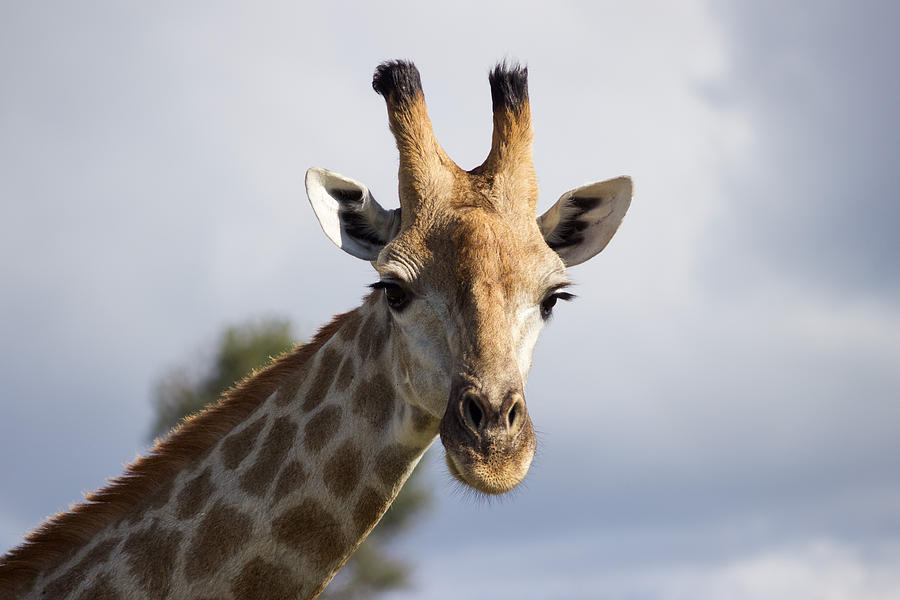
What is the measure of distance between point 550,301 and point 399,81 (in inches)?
79.8

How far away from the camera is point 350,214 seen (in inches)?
312

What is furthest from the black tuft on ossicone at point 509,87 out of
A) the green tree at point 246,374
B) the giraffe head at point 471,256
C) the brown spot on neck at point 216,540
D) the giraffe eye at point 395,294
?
the green tree at point 246,374

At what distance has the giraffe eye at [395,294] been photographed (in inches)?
288

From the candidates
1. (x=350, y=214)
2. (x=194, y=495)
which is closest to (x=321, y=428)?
(x=194, y=495)

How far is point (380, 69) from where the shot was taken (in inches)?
325

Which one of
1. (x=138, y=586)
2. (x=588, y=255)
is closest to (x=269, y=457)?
(x=138, y=586)

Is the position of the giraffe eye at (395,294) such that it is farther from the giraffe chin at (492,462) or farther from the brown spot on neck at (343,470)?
the giraffe chin at (492,462)

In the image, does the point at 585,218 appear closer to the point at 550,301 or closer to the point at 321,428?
the point at 550,301

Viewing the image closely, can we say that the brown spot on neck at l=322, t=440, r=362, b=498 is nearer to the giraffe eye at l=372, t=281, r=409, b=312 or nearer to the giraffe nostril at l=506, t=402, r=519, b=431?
the giraffe eye at l=372, t=281, r=409, b=312

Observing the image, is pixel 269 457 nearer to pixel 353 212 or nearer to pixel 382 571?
pixel 353 212

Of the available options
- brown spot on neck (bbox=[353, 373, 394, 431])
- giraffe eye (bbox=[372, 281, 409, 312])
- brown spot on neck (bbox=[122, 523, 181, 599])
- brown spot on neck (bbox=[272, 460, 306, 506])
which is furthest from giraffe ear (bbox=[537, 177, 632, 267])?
brown spot on neck (bbox=[122, 523, 181, 599])

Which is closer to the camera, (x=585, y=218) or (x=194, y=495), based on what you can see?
(x=194, y=495)

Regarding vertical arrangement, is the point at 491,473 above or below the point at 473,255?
below

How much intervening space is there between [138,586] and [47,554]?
2.99 ft
